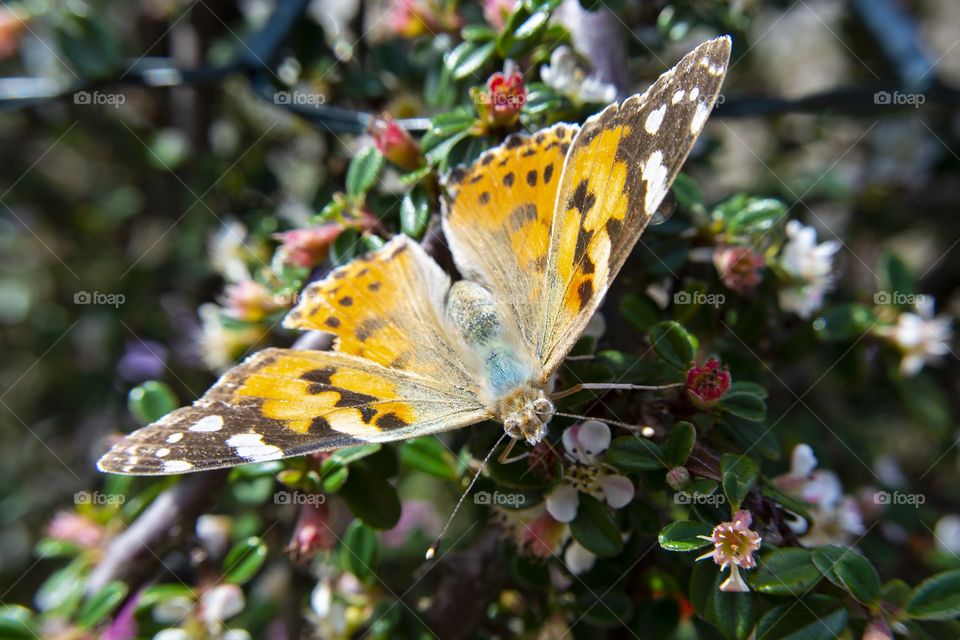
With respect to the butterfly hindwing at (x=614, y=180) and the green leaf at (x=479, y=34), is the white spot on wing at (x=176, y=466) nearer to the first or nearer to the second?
the butterfly hindwing at (x=614, y=180)

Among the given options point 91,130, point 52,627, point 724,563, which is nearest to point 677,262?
point 724,563

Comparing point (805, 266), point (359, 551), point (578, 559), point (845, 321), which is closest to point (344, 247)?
point (359, 551)

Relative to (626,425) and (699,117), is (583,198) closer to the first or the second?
(699,117)

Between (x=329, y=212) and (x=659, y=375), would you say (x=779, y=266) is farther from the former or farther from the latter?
(x=329, y=212)

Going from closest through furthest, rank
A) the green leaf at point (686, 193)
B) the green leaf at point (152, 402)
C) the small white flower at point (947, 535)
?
the green leaf at point (686, 193), the green leaf at point (152, 402), the small white flower at point (947, 535)

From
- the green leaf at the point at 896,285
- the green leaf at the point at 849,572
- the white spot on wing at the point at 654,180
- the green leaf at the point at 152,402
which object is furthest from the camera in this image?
the green leaf at the point at 896,285

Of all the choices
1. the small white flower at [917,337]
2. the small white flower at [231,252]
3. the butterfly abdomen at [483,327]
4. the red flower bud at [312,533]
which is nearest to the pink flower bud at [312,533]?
the red flower bud at [312,533]

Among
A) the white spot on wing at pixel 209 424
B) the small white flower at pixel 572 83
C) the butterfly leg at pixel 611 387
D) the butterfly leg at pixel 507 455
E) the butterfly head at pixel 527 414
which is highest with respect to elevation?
the small white flower at pixel 572 83
